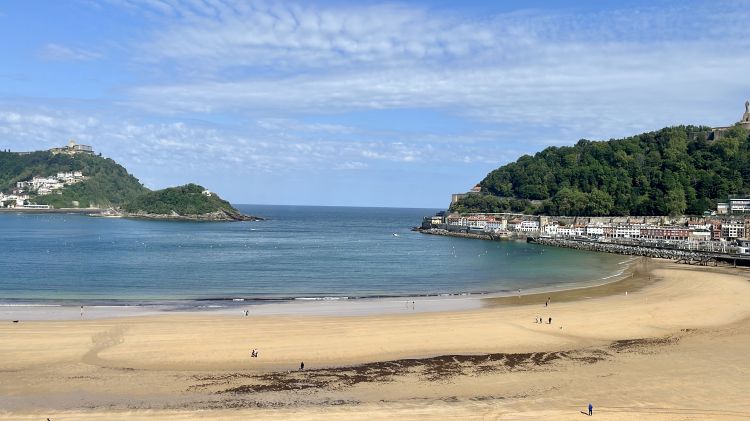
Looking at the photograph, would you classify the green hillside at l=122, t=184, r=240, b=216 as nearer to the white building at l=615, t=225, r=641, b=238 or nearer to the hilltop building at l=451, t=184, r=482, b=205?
the hilltop building at l=451, t=184, r=482, b=205

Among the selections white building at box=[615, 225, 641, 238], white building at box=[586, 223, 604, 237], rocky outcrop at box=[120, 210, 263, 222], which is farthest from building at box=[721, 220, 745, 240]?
rocky outcrop at box=[120, 210, 263, 222]

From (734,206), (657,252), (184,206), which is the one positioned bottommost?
(657,252)

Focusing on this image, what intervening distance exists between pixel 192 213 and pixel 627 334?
536 feet

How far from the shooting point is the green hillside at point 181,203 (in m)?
181

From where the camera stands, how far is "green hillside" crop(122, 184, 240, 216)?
181 m

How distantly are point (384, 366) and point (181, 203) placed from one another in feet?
559

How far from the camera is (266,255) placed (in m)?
73.7

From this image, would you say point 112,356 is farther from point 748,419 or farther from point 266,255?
point 266,255

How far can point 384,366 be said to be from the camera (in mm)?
24328

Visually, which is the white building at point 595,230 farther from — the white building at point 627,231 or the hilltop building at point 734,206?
the hilltop building at point 734,206

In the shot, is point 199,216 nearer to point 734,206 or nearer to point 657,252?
point 657,252

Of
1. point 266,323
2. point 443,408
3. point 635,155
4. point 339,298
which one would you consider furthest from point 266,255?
point 635,155

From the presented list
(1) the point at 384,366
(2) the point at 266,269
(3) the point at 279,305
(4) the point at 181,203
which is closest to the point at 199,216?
(4) the point at 181,203

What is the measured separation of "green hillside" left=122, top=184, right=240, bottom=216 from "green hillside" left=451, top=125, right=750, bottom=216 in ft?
256
